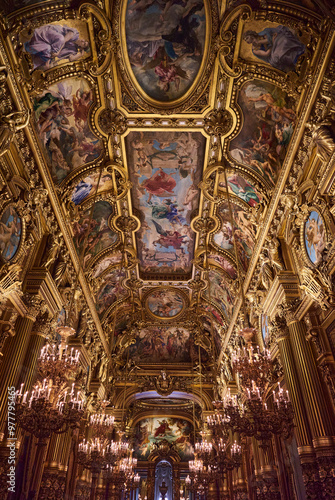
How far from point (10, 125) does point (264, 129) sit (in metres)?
6.62

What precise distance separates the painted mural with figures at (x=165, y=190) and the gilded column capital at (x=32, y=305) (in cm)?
547

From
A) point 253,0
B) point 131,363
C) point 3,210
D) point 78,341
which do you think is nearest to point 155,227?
point 78,341

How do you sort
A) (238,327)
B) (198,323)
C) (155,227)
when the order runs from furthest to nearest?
1. (198,323)
2. (238,327)
3. (155,227)

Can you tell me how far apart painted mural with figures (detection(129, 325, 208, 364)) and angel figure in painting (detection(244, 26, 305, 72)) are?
16.1 meters

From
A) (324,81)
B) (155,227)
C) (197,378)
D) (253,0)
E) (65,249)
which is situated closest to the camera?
(324,81)

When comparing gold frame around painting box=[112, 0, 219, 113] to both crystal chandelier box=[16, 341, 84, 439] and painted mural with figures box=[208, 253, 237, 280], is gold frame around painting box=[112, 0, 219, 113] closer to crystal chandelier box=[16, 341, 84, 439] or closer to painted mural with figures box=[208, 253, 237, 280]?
painted mural with figures box=[208, 253, 237, 280]

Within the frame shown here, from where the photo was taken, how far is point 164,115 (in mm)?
10742

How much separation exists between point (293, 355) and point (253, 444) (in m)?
5.32

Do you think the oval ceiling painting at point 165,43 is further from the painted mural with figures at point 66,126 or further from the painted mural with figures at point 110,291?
the painted mural with figures at point 110,291

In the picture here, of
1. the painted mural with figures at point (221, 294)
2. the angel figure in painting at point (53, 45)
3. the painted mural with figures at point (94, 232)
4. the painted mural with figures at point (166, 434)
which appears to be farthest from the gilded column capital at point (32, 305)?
the painted mural with figures at point (166, 434)

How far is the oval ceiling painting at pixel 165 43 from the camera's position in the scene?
343 inches

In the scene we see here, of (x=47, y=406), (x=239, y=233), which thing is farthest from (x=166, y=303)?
(x=47, y=406)

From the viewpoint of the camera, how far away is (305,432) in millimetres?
8039

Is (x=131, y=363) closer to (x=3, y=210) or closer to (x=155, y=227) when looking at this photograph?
(x=155, y=227)
